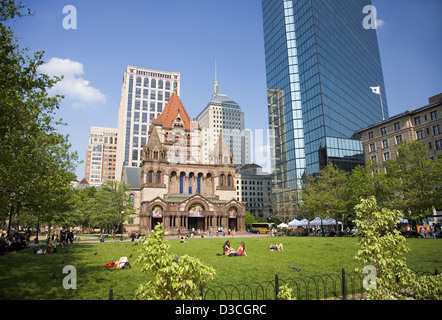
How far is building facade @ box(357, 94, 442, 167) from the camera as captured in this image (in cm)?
5169

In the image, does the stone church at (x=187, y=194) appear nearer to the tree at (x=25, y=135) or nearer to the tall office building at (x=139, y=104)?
the tree at (x=25, y=135)

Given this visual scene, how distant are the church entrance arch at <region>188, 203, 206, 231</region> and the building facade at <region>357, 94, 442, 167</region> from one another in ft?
107

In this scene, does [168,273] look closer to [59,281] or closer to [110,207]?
[59,281]

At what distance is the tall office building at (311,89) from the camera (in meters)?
74.8

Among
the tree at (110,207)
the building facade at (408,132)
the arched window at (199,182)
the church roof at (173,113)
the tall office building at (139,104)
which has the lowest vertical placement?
the tree at (110,207)

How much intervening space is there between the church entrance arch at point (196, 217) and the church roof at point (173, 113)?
30.3 metres

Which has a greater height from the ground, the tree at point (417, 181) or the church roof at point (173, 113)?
the church roof at point (173, 113)

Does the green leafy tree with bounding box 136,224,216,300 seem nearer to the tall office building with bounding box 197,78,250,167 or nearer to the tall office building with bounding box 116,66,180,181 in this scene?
the tall office building with bounding box 116,66,180,181

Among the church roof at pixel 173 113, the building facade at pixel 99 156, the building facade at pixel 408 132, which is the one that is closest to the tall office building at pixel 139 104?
the church roof at pixel 173 113

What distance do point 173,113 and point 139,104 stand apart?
1832 inches

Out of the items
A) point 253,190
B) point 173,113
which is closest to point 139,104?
point 173,113

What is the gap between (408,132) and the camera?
5622 cm

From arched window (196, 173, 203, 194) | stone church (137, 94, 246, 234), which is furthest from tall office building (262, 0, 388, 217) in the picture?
arched window (196, 173, 203, 194)
